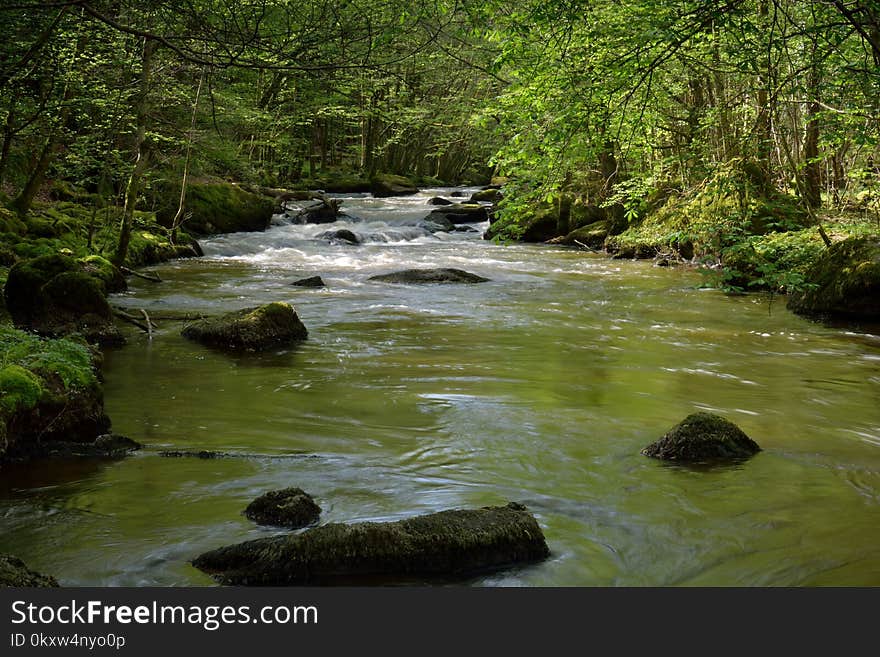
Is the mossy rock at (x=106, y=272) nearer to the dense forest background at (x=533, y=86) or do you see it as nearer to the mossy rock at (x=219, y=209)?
the dense forest background at (x=533, y=86)

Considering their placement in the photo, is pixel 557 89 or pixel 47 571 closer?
pixel 47 571

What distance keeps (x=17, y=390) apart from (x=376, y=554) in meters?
3.29

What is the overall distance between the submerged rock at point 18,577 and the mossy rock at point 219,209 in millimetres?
19765

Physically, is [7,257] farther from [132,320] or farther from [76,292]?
[76,292]

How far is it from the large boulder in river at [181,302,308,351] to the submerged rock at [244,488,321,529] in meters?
5.39

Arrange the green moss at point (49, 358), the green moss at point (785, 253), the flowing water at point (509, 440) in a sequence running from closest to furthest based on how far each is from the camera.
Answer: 1. the flowing water at point (509, 440)
2. the green moss at point (49, 358)
3. the green moss at point (785, 253)

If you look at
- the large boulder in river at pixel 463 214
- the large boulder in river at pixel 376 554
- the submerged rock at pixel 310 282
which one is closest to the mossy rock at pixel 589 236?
the large boulder in river at pixel 463 214

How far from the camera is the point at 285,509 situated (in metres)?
4.82

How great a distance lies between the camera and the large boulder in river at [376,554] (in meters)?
4.03
